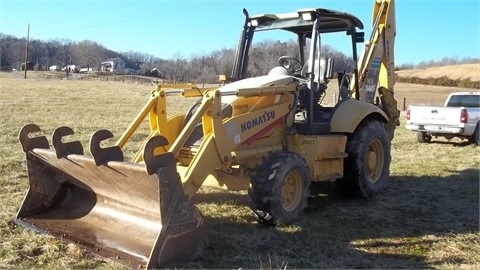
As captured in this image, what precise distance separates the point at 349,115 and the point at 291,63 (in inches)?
48.9

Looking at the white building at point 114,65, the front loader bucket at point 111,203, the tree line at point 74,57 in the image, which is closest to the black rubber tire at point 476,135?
the front loader bucket at point 111,203

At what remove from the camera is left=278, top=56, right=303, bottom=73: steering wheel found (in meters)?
7.20

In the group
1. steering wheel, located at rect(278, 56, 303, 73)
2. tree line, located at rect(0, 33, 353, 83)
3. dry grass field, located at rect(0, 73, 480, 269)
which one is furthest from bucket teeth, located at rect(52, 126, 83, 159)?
tree line, located at rect(0, 33, 353, 83)

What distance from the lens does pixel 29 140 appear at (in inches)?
218

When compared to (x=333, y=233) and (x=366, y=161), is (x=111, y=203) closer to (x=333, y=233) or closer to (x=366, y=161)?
(x=333, y=233)

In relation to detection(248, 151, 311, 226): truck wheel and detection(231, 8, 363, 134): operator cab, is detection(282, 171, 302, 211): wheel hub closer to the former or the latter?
detection(248, 151, 311, 226): truck wheel

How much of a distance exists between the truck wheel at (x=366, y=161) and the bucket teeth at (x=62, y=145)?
3.56 m

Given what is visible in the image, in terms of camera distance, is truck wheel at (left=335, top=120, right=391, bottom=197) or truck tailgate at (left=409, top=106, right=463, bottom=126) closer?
truck wheel at (left=335, top=120, right=391, bottom=197)

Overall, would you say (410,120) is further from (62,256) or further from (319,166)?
(62,256)

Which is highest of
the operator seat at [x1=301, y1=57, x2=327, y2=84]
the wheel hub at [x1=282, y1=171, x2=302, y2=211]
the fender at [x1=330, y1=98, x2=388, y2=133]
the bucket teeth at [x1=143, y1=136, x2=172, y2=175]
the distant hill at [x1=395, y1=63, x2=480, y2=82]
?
the distant hill at [x1=395, y1=63, x2=480, y2=82]

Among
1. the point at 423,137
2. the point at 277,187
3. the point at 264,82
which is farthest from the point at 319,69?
the point at 423,137

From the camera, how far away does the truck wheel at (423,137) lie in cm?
1436

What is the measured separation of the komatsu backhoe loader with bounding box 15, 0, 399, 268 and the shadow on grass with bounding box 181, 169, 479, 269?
0.90ft

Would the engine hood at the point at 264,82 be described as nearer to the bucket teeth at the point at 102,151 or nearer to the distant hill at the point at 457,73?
the bucket teeth at the point at 102,151
